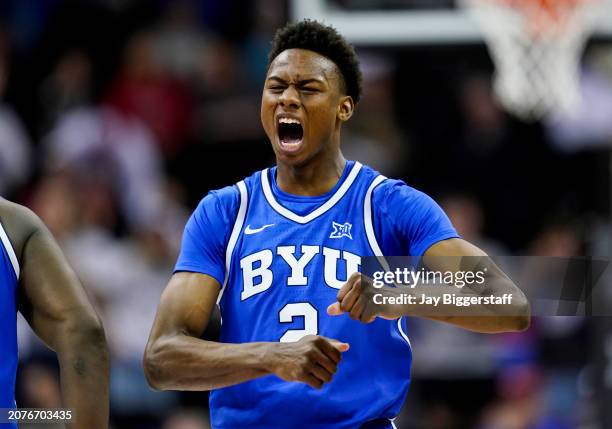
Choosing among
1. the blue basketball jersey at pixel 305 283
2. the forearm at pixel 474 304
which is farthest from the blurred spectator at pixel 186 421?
the forearm at pixel 474 304

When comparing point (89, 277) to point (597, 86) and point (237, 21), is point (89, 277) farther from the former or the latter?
point (597, 86)

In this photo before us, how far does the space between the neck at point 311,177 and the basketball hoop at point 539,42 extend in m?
4.71

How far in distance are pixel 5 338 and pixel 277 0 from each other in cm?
816

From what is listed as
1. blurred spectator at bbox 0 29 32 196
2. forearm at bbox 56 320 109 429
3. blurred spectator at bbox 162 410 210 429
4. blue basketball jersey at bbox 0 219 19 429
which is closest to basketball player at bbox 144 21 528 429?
forearm at bbox 56 320 109 429

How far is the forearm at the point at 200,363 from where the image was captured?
15.8 feet

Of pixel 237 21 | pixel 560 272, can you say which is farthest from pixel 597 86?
pixel 560 272

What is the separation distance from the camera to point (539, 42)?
32.1 feet

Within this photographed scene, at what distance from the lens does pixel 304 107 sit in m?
5.29

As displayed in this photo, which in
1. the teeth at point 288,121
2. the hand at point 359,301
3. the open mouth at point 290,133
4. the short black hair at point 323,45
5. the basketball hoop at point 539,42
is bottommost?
the hand at point 359,301

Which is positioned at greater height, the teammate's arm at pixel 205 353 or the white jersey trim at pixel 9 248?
the white jersey trim at pixel 9 248

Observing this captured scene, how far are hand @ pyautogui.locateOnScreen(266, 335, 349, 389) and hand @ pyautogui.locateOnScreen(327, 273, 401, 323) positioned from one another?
0.47 ft

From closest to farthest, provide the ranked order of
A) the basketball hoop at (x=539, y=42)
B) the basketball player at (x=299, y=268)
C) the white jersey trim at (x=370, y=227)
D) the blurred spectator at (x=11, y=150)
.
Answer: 1. the basketball player at (x=299, y=268)
2. the white jersey trim at (x=370, y=227)
3. the basketball hoop at (x=539, y=42)
4. the blurred spectator at (x=11, y=150)

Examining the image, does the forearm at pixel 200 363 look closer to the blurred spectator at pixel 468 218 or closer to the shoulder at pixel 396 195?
the shoulder at pixel 396 195

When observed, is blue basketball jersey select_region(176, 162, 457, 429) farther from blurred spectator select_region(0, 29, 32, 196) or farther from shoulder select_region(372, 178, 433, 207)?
blurred spectator select_region(0, 29, 32, 196)
